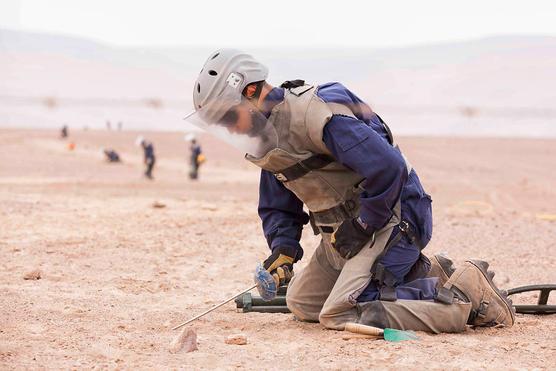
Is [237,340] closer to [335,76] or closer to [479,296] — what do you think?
[479,296]

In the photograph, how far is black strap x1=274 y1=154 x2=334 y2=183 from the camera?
4.75 metres

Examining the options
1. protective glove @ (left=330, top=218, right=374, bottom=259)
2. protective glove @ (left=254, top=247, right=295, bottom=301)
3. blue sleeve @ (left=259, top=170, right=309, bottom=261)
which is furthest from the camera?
blue sleeve @ (left=259, top=170, right=309, bottom=261)

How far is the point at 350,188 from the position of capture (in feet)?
15.9

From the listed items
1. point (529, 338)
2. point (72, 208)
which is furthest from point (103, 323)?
point (72, 208)

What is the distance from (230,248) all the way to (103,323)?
3390 millimetres

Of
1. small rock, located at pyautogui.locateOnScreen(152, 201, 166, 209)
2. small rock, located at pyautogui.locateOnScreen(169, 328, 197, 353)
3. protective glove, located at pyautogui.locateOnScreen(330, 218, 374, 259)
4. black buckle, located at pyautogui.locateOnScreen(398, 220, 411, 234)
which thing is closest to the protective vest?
protective glove, located at pyautogui.locateOnScreen(330, 218, 374, 259)

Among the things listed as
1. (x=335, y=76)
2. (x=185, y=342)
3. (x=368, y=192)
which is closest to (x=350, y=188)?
(x=368, y=192)

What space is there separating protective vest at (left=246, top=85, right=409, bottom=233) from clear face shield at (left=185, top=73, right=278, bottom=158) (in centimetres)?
4

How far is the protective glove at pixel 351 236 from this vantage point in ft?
15.5

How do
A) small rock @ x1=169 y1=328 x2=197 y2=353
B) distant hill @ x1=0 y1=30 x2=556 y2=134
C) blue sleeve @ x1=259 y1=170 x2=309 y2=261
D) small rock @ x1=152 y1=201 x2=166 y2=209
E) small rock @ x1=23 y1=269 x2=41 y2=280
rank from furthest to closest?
distant hill @ x1=0 y1=30 x2=556 y2=134
small rock @ x1=152 y1=201 x2=166 y2=209
small rock @ x1=23 y1=269 x2=41 y2=280
blue sleeve @ x1=259 y1=170 x2=309 y2=261
small rock @ x1=169 y1=328 x2=197 y2=353

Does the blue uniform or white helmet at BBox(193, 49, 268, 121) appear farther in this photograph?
white helmet at BBox(193, 49, 268, 121)

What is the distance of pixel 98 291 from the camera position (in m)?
6.24

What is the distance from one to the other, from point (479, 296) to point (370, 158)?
1.07 meters

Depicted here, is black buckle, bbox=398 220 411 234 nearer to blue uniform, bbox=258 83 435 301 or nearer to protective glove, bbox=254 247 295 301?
blue uniform, bbox=258 83 435 301
